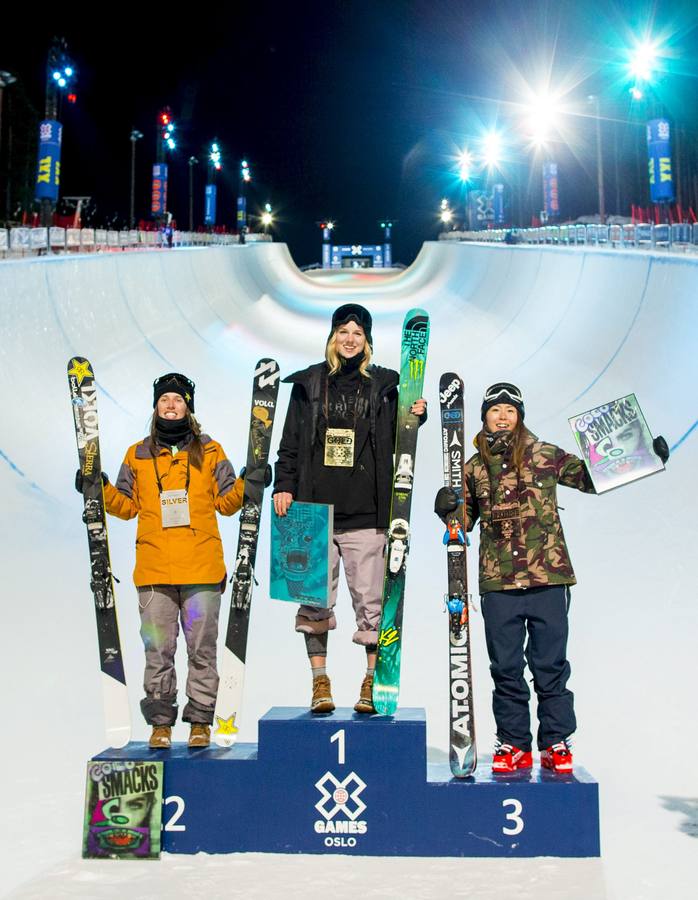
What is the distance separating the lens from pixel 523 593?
4.26m

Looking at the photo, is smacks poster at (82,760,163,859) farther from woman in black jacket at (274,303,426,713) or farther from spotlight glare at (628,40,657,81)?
spotlight glare at (628,40,657,81)

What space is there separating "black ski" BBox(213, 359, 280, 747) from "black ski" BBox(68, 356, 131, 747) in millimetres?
384

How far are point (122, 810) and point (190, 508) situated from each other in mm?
1151

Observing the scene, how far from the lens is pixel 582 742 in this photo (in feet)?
16.5

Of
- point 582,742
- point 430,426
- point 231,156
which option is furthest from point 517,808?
point 231,156

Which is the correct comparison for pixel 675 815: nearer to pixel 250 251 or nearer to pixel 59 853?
pixel 59 853

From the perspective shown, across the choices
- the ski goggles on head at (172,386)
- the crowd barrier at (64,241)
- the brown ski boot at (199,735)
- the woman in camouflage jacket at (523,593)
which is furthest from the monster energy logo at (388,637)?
the crowd barrier at (64,241)

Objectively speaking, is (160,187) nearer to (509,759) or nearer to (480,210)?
(480,210)

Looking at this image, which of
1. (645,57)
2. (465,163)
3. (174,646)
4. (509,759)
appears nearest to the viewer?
(509,759)

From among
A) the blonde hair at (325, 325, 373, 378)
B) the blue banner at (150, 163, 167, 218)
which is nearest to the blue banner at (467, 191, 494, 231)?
the blue banner at (150, 163, 167, 218)

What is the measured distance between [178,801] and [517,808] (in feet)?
4.05

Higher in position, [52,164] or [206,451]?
[52,164]

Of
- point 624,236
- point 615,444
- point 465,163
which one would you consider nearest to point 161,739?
point 615,444

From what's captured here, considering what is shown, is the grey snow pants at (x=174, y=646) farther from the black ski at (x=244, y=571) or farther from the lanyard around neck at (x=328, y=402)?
the lanyard around neck at (x=328, y=402)
